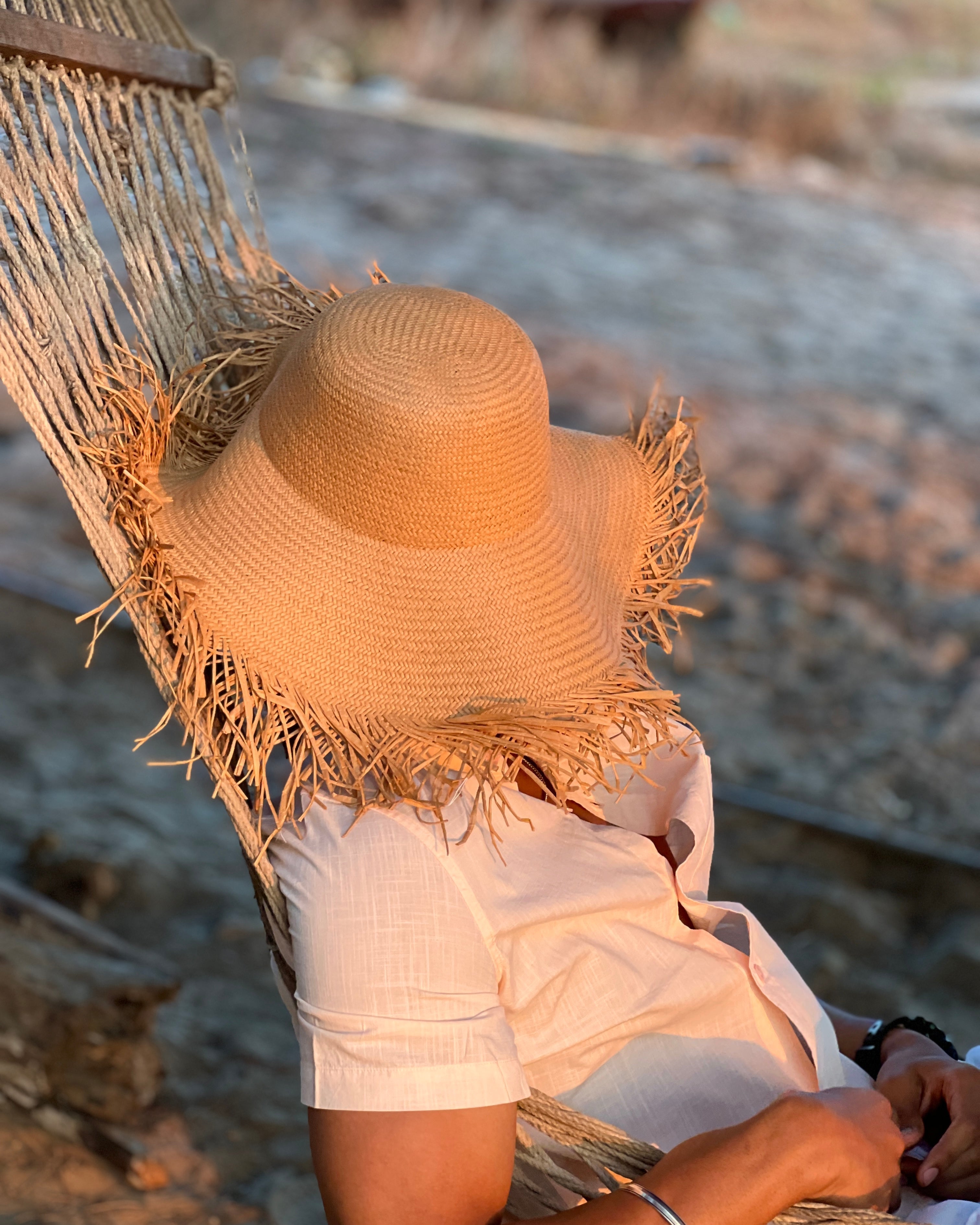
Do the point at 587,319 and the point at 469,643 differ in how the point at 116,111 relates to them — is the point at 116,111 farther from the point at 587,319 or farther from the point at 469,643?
the point at 587,319

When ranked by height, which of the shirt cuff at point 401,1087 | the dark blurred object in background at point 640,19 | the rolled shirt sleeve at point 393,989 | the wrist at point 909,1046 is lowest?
the dark blurred object in background at point 640,19

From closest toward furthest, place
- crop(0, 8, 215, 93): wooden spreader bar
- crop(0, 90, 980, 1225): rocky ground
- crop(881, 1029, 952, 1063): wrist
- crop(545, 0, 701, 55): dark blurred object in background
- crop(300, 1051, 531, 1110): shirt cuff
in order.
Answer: crop(300, 1051, 531, 1110): shirt cuff, crop(0, 8, 215, 93): wooden spreader bar, crop(881, 1029, 952, 1063): wrist, crop(0, 90, 980, 1225): rocky ground, crop(545, 0, 701, 55): dark blurred object in background

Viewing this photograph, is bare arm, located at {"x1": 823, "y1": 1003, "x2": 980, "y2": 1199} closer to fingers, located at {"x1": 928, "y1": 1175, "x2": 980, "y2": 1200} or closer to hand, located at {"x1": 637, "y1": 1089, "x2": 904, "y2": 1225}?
fingers, located at {"x1": 928, "y1": 1175, "x2": 980, "y2": 1200}

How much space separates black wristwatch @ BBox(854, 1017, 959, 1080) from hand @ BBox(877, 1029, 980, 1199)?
0.01 meters

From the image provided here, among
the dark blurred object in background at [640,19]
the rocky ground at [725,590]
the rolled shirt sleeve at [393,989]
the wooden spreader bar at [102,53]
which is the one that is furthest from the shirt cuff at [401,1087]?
the dark blurred object in background at [640,19]

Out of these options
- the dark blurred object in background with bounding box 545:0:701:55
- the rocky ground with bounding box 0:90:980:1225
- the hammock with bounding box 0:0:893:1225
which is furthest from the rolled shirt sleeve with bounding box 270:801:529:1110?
the dark blurred object in background with bounding box 545:0:701:55

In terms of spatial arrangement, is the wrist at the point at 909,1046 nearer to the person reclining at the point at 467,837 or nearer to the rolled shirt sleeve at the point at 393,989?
the person reclining at the point at 467,837

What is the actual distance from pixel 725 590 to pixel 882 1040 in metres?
2.68

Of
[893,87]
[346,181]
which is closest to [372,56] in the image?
[346,181]

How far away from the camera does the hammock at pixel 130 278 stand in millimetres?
1213

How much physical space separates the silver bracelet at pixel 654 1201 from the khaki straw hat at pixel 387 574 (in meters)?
0.36

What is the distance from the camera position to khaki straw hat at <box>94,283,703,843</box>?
116cm

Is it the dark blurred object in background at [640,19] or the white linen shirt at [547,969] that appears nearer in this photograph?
the white linen shirt at [547,969]

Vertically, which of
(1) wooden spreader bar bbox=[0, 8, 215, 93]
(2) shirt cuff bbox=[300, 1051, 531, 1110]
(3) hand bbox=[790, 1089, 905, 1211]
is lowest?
(3) hand bbox=[790, 1089, 905, 1211]
